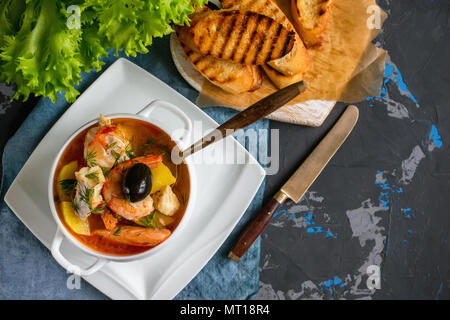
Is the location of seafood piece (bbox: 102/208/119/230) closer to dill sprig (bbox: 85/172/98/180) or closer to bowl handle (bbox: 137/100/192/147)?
dill sprig (bbox: 85/172/98/180)

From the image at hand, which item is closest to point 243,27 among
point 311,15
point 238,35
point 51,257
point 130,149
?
point 238,35

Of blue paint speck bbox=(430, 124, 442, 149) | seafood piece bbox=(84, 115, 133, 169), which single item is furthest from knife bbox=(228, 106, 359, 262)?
seafood piece bbox=(84, 115, 133, 169)

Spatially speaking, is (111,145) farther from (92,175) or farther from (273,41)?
(273,41)


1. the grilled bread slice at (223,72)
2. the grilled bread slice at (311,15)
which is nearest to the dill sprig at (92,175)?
the grilled bread slice at (223,72)

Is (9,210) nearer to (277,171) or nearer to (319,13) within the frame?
(277,171)

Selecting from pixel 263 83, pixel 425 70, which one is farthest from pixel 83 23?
pixel 425 70
